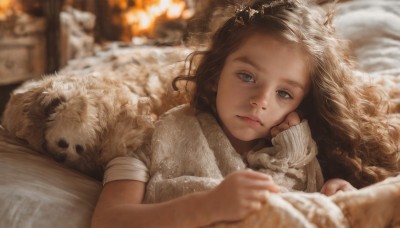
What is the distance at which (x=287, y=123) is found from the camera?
1.04 metres

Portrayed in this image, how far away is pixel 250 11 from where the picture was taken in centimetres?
104

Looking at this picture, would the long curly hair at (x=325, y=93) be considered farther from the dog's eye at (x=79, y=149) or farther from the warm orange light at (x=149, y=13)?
the warm orange light at (x=149, y=13)

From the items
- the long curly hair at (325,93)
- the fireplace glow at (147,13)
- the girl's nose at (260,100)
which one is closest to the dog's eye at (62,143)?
the long curly hair at (325,93)

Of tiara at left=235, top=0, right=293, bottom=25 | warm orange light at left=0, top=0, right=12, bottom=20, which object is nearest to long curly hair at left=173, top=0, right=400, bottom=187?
tiara at left=235, top=0, right=293, bottom=25

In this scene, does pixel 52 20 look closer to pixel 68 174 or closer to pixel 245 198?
pixel 68 174

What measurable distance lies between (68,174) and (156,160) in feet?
0.62

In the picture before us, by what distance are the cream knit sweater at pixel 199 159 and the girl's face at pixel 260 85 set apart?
5 cm

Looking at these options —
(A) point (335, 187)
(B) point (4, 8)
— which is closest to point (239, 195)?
(A) point (335, 187)

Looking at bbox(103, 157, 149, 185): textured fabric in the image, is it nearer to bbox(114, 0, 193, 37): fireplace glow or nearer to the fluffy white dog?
the fluffy white dog

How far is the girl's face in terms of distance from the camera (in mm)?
958

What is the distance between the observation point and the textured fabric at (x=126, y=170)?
0.92 m

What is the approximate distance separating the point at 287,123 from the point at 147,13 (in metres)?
3.06

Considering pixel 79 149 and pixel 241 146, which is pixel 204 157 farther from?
pixel 79 149

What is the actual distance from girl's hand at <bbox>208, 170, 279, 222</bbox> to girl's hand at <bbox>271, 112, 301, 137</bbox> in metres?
0.32
